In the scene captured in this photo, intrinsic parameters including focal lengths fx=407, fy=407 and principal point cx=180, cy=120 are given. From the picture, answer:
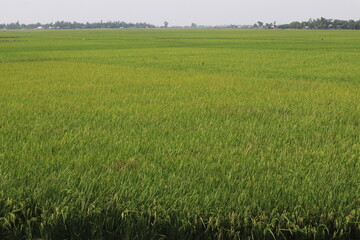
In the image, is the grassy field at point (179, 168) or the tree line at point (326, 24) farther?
the tree line at point (326, 24)

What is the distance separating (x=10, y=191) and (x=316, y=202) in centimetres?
197

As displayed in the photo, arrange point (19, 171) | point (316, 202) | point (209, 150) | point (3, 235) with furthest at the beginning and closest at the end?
point (209, 150) → point (19, 171) → point (316, 202) → point (3, 235)

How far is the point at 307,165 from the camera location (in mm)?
3430

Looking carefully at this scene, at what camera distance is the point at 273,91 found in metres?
8.36

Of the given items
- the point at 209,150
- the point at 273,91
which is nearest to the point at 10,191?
the point at 209,150

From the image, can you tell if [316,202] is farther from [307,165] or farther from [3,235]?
[3,235]

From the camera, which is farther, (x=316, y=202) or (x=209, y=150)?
(x=209, y=150)

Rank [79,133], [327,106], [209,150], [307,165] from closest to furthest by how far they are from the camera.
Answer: [307,165] → [209,150] → [79,133] → [327,106]

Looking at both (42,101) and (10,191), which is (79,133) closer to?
(10,191)

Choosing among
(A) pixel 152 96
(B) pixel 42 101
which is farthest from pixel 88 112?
(A) pixel 152 96

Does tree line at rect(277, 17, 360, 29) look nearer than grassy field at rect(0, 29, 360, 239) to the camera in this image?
No

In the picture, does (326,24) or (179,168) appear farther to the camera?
(326,24)

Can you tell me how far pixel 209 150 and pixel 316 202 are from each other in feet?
4.64

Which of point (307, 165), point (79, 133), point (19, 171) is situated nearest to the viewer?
point (19, 171)
